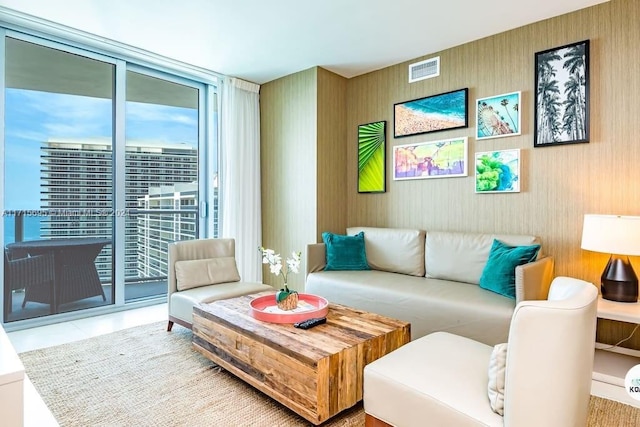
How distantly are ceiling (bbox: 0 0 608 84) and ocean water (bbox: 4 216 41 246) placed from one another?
173 cm

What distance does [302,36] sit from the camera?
3.29 metres

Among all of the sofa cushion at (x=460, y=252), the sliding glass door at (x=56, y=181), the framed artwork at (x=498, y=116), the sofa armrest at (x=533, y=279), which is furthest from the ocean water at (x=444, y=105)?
the sliding glass door at (x=56, y=181)

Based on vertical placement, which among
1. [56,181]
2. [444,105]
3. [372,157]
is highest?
[444,105]

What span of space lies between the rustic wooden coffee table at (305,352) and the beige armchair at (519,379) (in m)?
0.23

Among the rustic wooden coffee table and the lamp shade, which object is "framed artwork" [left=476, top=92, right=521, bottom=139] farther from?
the rustic wooden coffee table

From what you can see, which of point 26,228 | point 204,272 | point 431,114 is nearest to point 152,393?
point 204,272

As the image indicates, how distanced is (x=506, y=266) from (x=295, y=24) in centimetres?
258

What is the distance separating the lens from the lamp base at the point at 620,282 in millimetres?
2361

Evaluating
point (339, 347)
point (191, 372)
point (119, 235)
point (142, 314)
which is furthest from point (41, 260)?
point (339, 347)

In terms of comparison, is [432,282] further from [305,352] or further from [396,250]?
[305,352]

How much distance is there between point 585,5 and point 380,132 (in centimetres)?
199

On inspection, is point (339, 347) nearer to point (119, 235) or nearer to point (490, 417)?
point (490, 417)

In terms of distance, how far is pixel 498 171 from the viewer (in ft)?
10.5

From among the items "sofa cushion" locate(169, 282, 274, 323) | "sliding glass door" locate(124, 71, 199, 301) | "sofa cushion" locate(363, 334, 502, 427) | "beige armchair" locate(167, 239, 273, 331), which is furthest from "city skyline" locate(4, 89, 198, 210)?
"sofa cushion" locate(363, 334, 502, 427)
